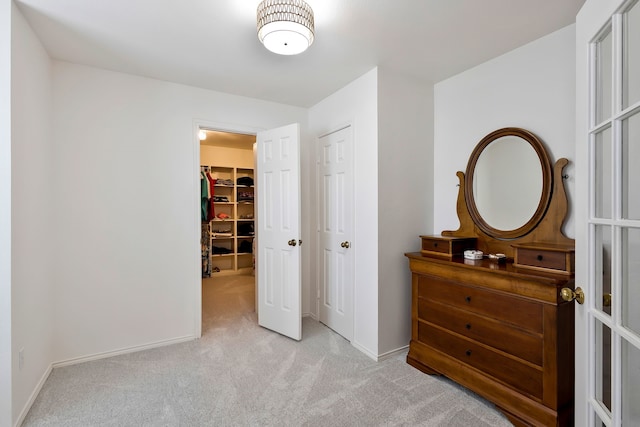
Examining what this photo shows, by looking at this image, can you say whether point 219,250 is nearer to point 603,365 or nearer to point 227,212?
point 227,212

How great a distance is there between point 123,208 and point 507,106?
321 cm

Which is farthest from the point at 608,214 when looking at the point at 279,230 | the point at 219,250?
the point at 219,250

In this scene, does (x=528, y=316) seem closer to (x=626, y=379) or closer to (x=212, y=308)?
(x=626, y=379)

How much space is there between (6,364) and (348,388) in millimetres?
2006

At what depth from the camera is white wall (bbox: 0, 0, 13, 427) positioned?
1.71 meters

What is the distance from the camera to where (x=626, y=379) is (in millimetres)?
994

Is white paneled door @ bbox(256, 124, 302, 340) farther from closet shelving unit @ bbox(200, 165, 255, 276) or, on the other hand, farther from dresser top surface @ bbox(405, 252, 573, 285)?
closet shelving unit @ bbox(200, 165, 255, 276)

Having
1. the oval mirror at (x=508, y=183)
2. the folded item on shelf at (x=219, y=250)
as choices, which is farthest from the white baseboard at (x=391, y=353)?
the folded item on shelf at (x=219, y=250)

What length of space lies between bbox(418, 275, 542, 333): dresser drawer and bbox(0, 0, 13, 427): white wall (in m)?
2.61

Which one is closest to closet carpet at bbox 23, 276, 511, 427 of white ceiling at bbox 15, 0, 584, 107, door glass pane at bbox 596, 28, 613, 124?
door glass pane at bbox 596, 28, 613, 124

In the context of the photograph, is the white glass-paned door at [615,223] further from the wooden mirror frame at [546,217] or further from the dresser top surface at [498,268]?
the wooden mirror frame at [546,217]

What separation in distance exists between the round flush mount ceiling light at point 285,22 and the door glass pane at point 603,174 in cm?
142

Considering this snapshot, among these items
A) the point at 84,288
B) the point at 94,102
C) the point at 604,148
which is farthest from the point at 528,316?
the point at 94,102

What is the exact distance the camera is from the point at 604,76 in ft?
3.72
